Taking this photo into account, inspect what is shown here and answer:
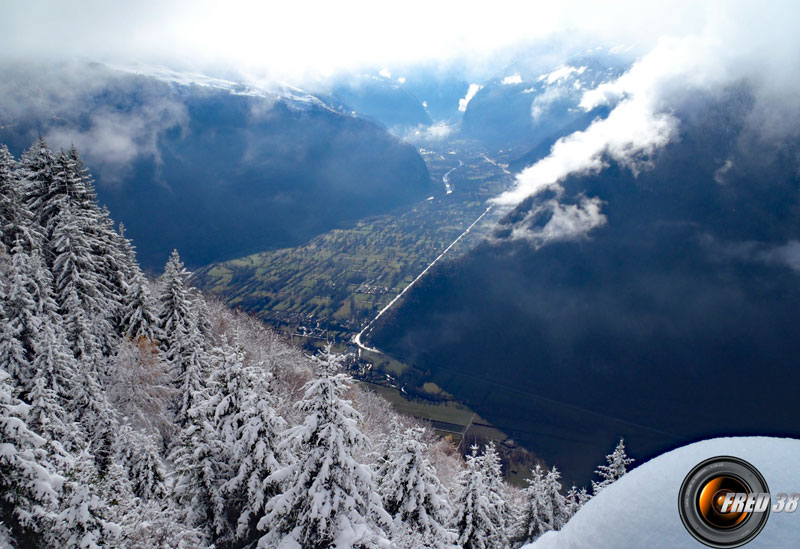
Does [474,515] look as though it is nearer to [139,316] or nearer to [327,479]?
[327,479]

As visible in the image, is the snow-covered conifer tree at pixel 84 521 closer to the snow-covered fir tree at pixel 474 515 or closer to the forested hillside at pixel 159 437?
the forested hillside at pixel 159 437

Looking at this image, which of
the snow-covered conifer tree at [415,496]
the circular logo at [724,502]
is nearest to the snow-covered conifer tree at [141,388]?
the snow-covered conifer tree at [415,496]

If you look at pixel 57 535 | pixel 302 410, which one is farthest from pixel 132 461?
pixel 302 410

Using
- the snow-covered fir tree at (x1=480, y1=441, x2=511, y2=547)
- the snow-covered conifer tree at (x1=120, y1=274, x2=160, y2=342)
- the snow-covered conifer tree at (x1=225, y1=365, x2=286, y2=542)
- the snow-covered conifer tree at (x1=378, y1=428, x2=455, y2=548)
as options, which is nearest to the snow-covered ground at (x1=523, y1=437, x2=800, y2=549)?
the snow-covered conifer tree at (x1=225, y1=365, x2=286, y2=542)

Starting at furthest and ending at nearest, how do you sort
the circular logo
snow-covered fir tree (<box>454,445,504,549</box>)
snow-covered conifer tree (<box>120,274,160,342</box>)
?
1. snow-covered conifer tree (<box>120,274,160,342</box>)
2. snow-covered fir tree (<box>454,445,504,549</box>)
3. the circular logo

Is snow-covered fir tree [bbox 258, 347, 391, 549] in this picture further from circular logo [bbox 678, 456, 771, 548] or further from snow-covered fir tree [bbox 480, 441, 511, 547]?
snow-covered fir tree [bbox 480, 441, 511, 547]

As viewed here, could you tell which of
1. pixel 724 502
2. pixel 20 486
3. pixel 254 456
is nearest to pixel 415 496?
pixel 254 456
